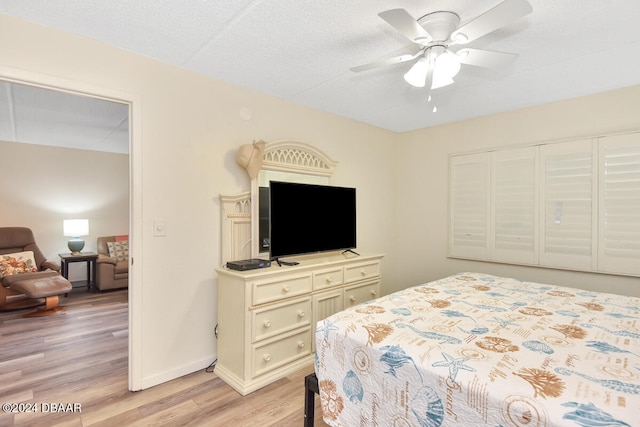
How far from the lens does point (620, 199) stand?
2.77 m

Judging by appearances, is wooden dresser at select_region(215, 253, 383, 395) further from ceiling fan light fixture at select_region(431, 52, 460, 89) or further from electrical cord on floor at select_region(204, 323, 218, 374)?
ceiling fan light fixture at select_region(431, 52, 460, 89)

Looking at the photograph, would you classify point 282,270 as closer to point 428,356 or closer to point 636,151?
point 428,356

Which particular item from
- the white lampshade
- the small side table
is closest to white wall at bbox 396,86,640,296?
the small side table

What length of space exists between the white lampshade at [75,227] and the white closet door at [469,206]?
5702 mm

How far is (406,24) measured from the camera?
1.53m

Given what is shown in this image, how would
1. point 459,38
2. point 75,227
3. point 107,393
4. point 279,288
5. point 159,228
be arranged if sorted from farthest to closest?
point 75,227
point 279,288
point 159,228
point 107,393
point 459,38

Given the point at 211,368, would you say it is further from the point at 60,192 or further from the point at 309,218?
the point at 60,192

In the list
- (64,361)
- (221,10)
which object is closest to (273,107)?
(221,10)

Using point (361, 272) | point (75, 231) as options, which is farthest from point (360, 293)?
point (75, 231)

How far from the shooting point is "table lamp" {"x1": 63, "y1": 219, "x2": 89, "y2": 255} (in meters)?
5.21

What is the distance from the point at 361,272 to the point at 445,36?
81.8 inches

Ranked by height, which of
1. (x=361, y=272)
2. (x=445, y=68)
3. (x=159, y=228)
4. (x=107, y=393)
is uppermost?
(x=445, y=68)

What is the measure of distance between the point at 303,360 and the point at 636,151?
3297 mm

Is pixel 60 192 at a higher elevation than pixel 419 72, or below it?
below
